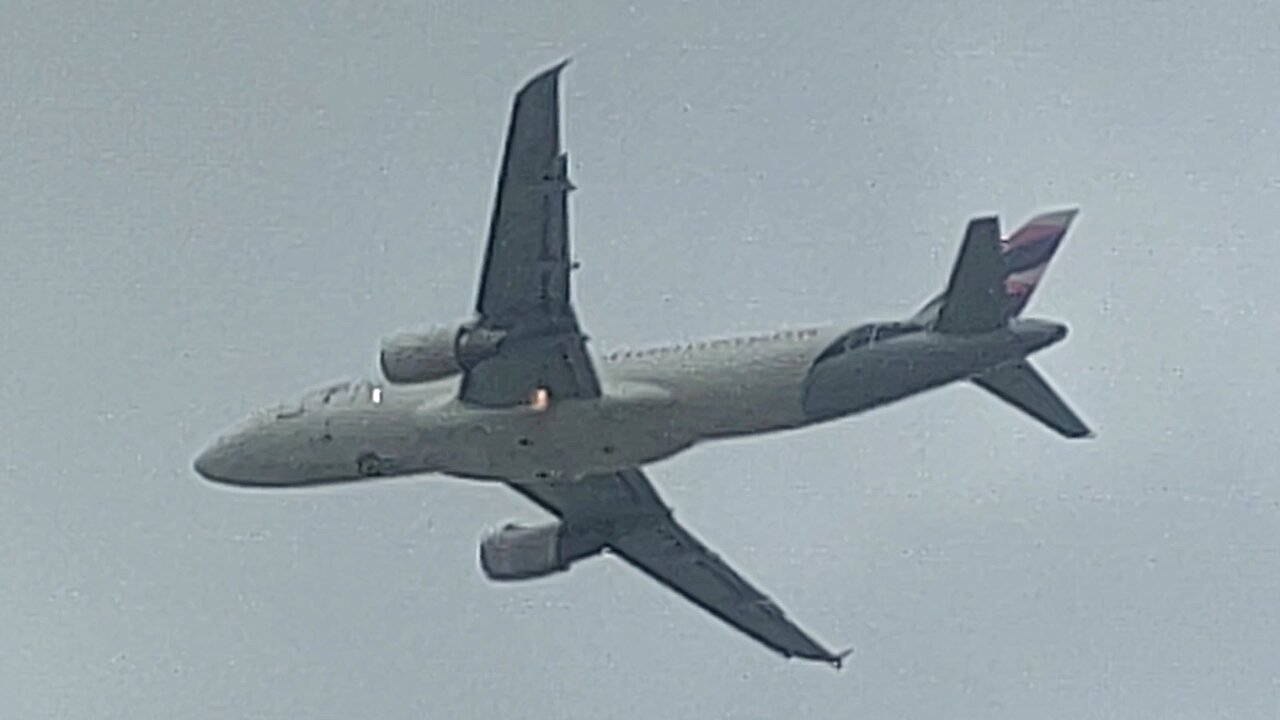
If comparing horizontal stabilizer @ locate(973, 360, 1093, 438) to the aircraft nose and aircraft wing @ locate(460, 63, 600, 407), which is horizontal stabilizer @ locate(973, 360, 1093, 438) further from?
the aircraft nose

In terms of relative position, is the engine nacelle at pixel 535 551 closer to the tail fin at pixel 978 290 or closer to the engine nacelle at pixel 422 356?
the engine nacelle at pixel 422 356

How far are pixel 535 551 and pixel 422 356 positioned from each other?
1071 cm

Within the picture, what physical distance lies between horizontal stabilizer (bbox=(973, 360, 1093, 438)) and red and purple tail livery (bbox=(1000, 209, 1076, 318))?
3.12 metres

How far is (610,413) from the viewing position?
60688 mm

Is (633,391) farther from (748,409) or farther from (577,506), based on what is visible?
(577,506)

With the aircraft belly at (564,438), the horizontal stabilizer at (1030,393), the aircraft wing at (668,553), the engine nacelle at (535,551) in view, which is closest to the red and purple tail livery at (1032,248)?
the horizontal stabilizer at (1030,393)

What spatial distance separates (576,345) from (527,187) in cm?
601

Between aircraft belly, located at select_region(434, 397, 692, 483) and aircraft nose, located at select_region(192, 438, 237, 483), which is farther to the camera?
aircraft nose, located at select_region(192, 438, 237, 483)

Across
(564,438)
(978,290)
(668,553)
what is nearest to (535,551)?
(668,553)

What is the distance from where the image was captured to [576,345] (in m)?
59.7

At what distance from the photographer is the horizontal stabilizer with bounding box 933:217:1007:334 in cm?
5453

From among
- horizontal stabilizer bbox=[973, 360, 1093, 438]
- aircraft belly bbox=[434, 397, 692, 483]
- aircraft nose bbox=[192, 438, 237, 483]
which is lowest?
aircraft nose bbox=[192, 438, 237, 483]

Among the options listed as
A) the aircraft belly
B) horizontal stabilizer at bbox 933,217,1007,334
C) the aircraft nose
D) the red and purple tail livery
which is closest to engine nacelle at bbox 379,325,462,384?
the aircraft belly

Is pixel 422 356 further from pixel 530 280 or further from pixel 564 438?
pixel 564 438
